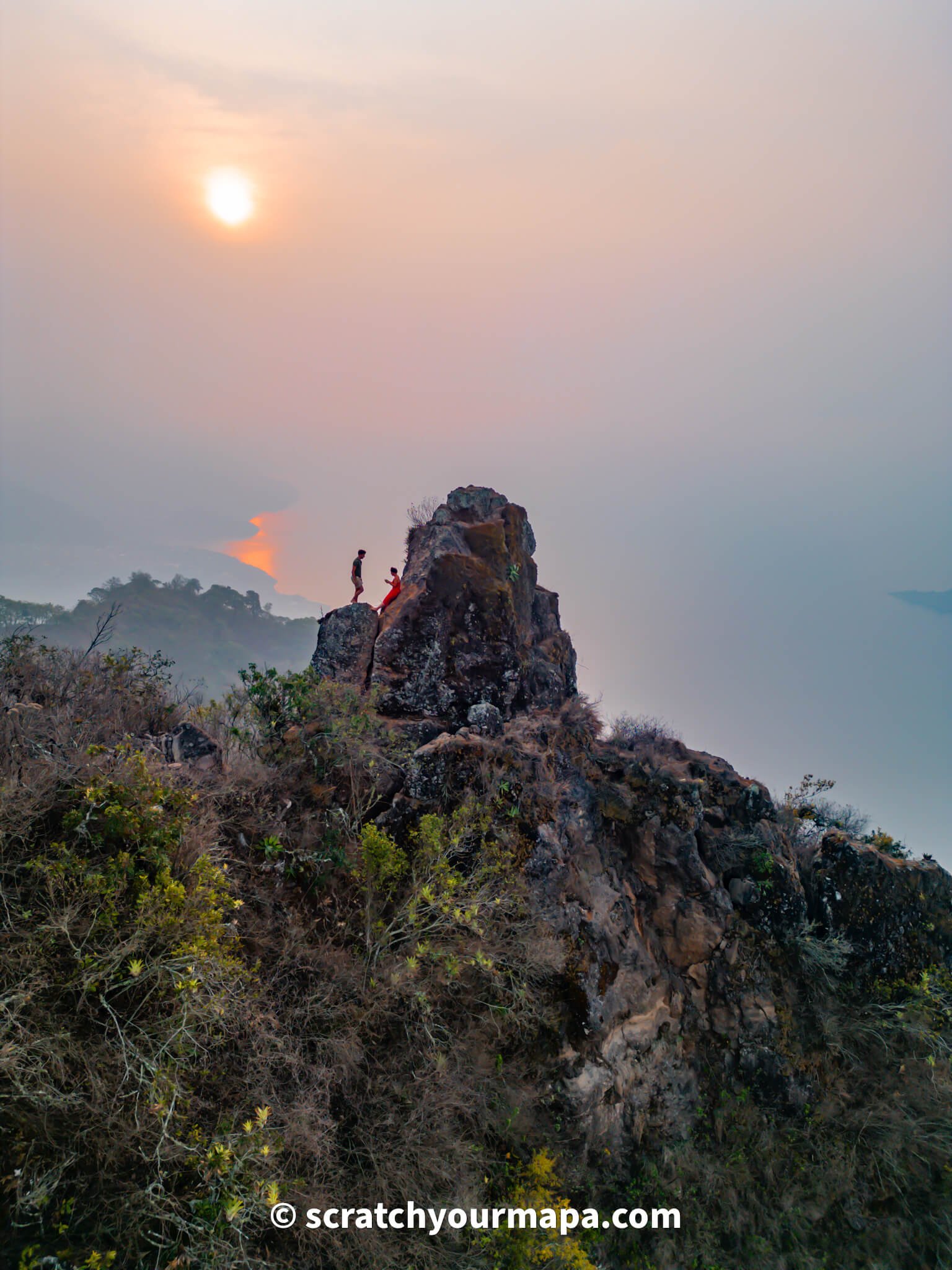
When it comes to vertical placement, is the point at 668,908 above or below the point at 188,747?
below

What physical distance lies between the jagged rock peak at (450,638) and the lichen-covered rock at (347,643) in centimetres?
2

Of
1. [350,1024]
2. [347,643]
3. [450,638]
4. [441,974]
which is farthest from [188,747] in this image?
[450,638]

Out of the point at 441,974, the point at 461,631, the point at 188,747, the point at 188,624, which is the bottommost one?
the point at 441,974

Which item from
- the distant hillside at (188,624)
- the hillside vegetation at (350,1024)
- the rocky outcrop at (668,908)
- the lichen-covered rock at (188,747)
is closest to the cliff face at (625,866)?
the rocky outcrop at (668,908)

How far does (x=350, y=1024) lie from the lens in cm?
908

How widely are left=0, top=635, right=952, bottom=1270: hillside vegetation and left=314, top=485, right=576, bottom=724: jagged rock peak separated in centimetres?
190

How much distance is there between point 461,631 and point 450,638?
479 mm

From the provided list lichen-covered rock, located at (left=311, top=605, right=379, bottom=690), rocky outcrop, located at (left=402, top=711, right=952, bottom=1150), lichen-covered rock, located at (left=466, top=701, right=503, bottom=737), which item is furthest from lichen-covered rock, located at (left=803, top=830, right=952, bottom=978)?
lichen-covered rock, located at (left=311, top=605, right=379, bottom=690)

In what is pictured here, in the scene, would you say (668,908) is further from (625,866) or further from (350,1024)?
(350,1024)

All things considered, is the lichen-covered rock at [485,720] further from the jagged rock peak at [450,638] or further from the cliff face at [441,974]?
the jagged rock peak at [450,638]

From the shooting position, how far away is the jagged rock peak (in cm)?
1526

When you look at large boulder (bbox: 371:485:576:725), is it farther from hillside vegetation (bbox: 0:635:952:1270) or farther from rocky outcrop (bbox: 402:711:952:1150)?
hillside vegetation (bbox: 0:635:952:1270)

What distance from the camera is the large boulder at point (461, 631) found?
50.0 ft

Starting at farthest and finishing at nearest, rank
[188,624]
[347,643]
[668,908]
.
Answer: [188,624], [347,643], [668,908]
